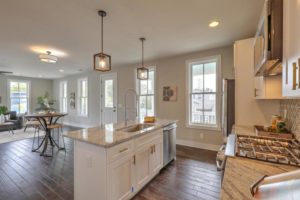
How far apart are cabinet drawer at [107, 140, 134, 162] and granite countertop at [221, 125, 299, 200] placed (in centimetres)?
A: 117

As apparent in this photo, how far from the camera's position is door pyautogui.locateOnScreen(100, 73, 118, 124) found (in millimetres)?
6125

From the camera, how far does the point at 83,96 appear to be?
744 centimetres

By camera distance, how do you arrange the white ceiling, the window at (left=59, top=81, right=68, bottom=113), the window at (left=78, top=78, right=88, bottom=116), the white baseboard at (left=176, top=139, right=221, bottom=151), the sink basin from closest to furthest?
the white ceiling < the sink basin < the white baseboard at (left=176, top=139, right=221, bottom=151) < the window at (left=78, top=78, right=88, bottom=116) < the window at (left=59, top=81, right=68, bottom=113)

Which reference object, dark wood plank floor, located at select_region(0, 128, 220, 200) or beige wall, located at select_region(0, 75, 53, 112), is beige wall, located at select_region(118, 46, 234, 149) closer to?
dark wood plank floor, located at select_region(0, 128, 220, 200)

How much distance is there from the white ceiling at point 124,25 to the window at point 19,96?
16.0 feet

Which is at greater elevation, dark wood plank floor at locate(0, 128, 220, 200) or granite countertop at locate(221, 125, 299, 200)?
granite countertop at locate(221, 125, 299, 200)

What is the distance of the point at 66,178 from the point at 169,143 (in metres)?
2.00

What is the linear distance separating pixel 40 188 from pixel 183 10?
11.6ft

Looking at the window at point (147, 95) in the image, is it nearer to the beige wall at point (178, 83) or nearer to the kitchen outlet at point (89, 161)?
the beige wall at point (178, 83)

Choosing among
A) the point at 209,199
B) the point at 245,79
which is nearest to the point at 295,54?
the point at 245,79

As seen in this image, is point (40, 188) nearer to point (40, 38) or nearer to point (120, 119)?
point (40, 38)

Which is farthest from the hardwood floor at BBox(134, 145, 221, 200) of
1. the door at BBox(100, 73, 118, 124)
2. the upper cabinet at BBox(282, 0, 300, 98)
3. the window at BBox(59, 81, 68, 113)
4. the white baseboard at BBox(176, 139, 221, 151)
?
the window at BBox(59, 81, 68, 113)

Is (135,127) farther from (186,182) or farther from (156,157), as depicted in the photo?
(186,182)

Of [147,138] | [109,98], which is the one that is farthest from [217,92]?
[109,98]
